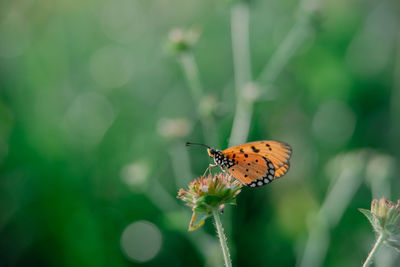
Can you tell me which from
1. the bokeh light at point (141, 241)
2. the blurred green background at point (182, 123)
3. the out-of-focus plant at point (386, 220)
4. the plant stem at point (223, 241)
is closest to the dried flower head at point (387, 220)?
the out-of-focus plant at point (386, 220)

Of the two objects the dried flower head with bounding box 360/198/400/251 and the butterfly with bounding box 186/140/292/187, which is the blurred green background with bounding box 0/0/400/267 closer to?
the butterfly with bounding box 186/140/292/187

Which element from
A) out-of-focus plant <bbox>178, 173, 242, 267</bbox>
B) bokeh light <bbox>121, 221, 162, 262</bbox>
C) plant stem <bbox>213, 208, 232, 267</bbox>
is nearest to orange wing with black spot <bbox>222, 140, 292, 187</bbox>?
out-of-focus plant <bbox>178, 173, 242, 267</bbox>

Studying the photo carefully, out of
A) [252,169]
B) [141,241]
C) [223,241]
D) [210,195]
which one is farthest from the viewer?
[141,241]

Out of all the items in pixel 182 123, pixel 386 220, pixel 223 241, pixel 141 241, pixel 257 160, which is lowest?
pixel 141 241

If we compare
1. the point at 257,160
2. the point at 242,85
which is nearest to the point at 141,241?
the point at 242,85

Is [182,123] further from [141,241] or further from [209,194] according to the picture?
[209,194]

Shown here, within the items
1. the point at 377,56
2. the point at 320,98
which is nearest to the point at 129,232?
the point at 320,98

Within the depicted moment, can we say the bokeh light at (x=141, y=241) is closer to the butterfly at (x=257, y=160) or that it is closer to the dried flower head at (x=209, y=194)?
the butterfly at (x=257, y=160)
